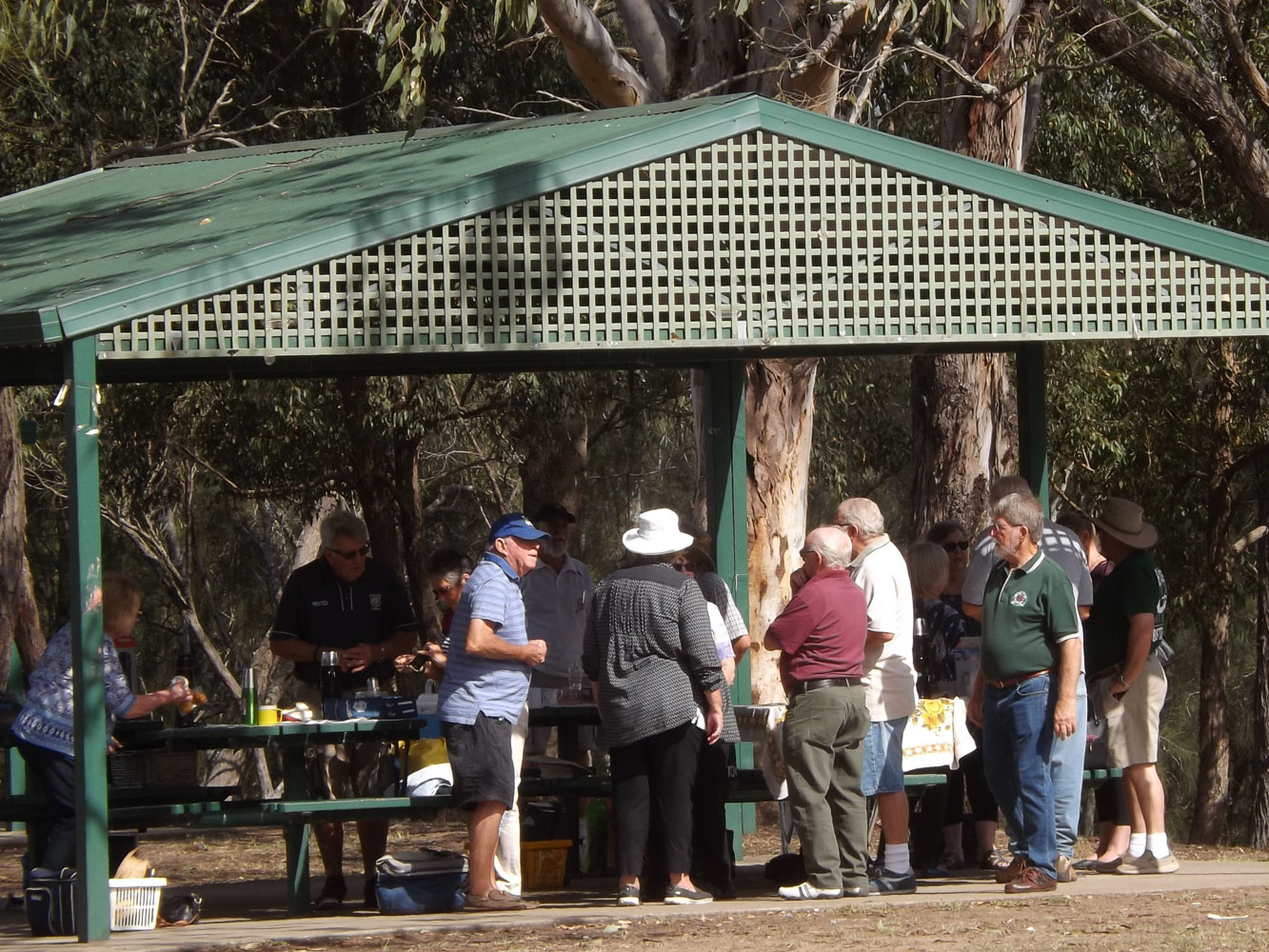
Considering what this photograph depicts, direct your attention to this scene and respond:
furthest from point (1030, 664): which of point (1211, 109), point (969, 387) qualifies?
point (969, 387)

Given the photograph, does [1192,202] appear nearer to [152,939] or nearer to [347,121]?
[347,121]

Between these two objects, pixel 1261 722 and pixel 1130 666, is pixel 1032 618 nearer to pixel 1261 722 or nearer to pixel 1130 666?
pixel 1130 666

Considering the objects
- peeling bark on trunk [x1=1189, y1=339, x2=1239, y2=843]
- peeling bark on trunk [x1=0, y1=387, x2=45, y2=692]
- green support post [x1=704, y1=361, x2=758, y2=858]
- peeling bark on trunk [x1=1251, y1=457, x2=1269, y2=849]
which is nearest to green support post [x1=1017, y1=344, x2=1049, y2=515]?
green support post [x1=704, y1=361, x2=758, y2=858]

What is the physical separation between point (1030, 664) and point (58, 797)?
3.83 m

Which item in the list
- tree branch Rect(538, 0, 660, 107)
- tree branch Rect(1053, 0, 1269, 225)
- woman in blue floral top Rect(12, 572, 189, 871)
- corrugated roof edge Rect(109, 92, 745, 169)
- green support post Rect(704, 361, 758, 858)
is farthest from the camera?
tree branch Rect(1053, 0, 1269, 225)

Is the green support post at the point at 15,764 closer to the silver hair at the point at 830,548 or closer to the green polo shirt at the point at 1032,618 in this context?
the silver hair at the point at 830,548

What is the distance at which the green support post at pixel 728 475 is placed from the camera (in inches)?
368

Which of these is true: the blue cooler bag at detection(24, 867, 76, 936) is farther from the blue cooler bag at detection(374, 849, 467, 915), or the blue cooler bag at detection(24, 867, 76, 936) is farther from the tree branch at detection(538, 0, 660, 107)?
the tree branch at detection(538, 0, 660, 107)

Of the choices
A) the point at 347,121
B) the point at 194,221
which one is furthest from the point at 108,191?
the point at 347,121

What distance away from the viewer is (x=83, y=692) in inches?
281

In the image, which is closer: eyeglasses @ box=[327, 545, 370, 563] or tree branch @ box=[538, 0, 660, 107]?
eyeglasses @ box=[327, 545, 370, 563]

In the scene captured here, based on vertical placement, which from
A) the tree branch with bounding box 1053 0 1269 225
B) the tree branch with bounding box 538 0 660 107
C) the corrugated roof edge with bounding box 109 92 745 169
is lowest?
the corrugated roof edge with bounding box 109 92 745 169

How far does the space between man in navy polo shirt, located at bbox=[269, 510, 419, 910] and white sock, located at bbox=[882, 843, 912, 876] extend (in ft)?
7.39

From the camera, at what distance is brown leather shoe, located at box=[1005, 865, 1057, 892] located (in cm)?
773
